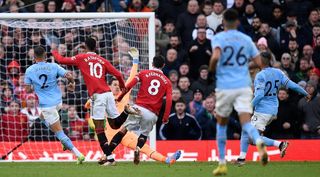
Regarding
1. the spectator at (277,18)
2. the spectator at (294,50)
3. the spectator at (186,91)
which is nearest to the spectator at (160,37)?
the spectator at (186,91)

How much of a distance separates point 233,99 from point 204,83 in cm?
982

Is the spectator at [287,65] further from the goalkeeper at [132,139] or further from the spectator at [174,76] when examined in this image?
the goalkeeper at [132,139]

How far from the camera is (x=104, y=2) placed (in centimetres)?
2664

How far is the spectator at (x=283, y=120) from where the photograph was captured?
24.1m

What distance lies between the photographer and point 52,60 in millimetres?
23922

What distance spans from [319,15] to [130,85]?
8.88 meters

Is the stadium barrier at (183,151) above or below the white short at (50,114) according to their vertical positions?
below

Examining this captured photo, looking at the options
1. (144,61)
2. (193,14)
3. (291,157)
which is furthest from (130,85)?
(193,14)

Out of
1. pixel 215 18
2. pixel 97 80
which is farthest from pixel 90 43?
pixel 215 18

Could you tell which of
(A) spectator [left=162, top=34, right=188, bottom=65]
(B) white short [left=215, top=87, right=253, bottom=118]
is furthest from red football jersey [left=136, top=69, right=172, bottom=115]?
(A) spectator [left=162, top=34, right=188, bottom=65]

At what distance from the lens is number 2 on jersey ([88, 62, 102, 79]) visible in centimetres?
1927

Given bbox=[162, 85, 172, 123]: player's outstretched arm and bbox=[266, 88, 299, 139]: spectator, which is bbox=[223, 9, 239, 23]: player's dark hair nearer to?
bbox=[162, 85, 172, 123]: player's outstretched arm

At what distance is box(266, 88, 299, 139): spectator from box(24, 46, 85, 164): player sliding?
240 inches

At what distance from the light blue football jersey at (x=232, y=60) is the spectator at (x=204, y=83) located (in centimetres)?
946
